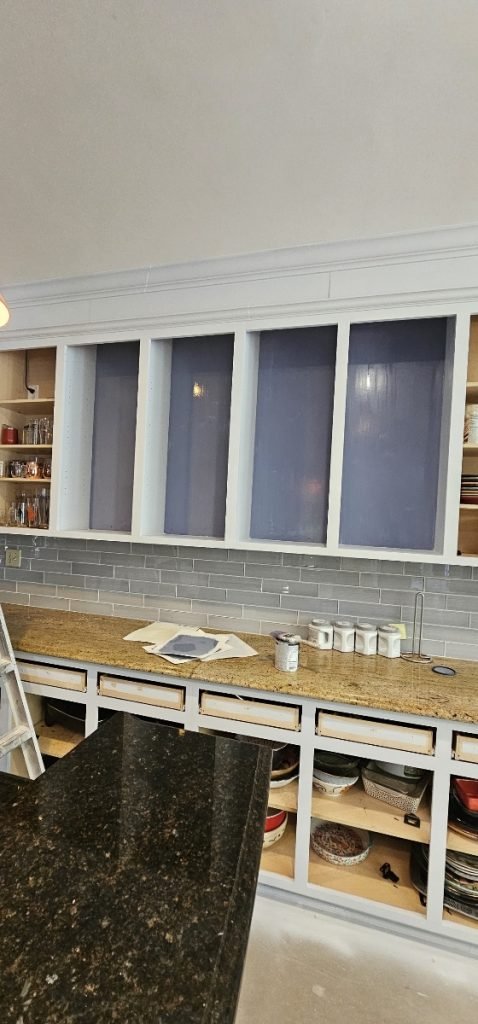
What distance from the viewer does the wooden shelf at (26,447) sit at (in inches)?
98.3

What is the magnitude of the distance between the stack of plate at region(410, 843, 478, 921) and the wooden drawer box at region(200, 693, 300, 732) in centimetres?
68

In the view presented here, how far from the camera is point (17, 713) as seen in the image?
6.36ft

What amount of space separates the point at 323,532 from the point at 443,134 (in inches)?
59.5

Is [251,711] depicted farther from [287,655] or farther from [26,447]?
[26,447]

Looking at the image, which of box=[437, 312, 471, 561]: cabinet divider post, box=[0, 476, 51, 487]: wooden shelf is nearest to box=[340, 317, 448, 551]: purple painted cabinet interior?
box=[437, 312, 471, 561]: cabinet divider post

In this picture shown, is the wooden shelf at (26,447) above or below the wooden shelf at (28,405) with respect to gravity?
below

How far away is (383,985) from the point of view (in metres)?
1.48

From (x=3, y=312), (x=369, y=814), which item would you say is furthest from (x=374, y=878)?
(x=3, y=312)

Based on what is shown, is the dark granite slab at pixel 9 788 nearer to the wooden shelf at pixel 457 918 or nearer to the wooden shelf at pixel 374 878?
the wooden shelf at pixel 374 878

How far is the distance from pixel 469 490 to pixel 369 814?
4.30 ft

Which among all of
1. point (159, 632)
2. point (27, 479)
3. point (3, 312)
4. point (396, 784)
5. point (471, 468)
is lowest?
point (396, 784)

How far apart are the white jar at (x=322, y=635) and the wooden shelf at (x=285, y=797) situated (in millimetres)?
554

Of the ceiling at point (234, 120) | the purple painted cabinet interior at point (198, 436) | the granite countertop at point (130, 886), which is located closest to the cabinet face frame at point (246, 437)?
the purple painted cabinet interior at point (198, 436)

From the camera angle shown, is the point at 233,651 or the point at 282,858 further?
the point at 233,651
